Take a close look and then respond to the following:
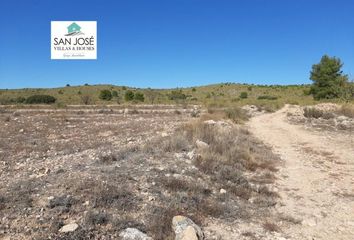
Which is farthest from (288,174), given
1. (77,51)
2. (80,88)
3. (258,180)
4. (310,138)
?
(80,88)

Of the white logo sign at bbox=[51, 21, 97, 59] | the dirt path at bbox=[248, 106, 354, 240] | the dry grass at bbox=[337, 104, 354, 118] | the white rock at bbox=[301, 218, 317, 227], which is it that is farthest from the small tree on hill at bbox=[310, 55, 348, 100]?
the white rock at bbox=[301, 218, 317, 227]

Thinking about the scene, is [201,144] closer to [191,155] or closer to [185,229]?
[191,155]

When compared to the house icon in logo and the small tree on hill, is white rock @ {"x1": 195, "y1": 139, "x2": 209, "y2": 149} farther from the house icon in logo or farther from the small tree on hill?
the small tree on hill

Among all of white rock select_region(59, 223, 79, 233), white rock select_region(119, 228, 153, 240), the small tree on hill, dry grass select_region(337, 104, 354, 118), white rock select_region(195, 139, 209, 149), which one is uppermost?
the small tree on hill

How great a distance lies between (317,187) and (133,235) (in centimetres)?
503

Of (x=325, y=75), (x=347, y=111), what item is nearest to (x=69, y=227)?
(x=347, y=111)

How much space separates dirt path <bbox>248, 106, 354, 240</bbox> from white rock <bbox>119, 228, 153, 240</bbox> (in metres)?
2.21

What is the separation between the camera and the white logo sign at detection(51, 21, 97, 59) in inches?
1039

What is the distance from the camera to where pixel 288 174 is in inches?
398

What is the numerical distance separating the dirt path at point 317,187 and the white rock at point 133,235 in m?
2.21

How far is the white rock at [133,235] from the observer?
5344mm

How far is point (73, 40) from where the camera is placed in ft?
89.2

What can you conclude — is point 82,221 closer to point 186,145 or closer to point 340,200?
point 340,200

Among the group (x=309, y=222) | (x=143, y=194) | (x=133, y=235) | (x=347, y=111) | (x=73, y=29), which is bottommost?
(x=309, y=222)
